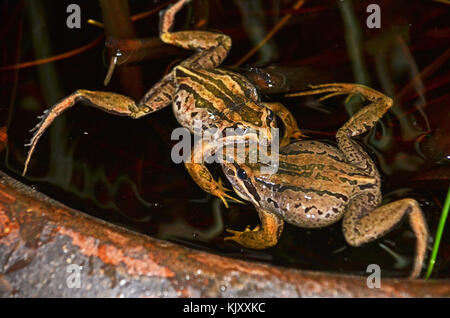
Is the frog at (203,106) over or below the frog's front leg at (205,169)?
over

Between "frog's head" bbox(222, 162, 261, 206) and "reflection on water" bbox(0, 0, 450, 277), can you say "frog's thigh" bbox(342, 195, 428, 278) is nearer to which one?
"reflection on water" bbox(0, 0, 450, 277)

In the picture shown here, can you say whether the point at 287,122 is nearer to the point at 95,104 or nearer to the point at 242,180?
the point at 242,180

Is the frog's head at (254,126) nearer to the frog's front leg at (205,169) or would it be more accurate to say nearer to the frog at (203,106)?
the frog at (203,106)

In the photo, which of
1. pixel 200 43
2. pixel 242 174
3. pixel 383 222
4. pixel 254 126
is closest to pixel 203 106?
pixel 254 126

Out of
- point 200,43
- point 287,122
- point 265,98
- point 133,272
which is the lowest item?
point 133,272

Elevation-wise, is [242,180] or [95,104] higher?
[95,104]

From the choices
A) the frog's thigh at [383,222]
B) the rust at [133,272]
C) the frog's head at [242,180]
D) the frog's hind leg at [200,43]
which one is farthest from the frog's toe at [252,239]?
the frog's hind leg at [200,43]

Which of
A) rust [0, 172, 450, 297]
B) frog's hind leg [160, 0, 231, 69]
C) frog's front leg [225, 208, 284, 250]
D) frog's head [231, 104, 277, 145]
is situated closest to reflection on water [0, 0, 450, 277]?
frog's front leg [225, 208, 284, 250]
